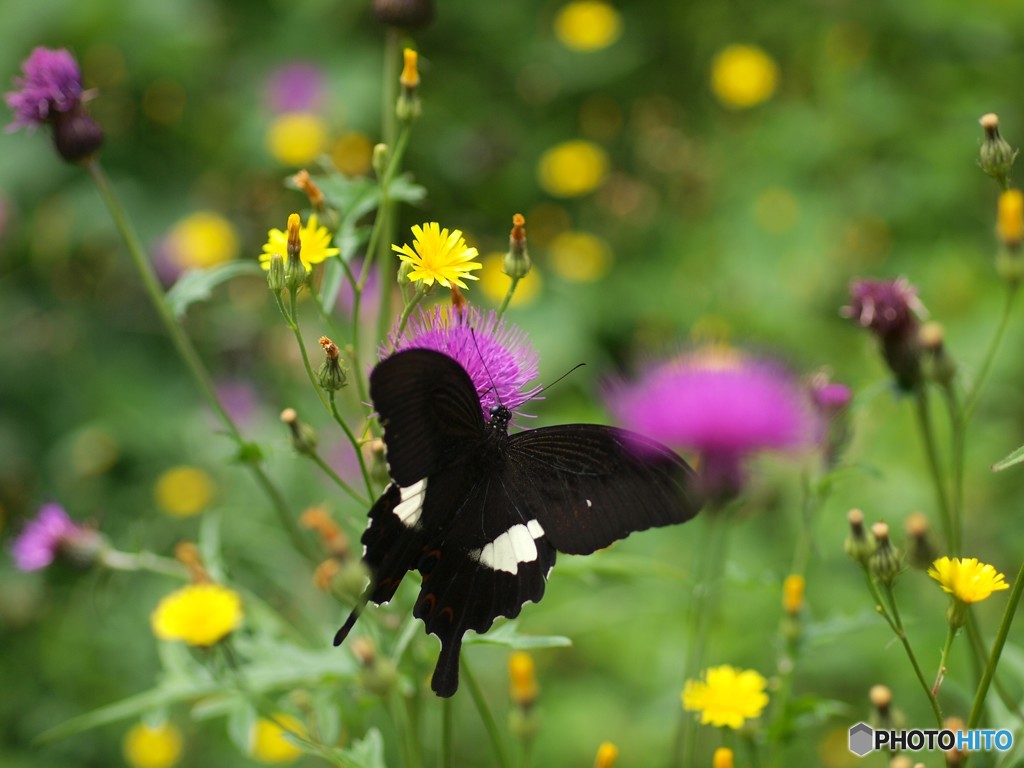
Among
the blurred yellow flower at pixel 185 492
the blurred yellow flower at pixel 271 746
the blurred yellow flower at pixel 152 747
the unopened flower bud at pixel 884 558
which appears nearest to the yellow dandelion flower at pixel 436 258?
the unopened flower bud at pixel 884 558

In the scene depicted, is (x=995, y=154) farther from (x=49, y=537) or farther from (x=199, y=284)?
(x=49, y=537)

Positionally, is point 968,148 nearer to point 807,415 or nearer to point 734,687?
point 807,415

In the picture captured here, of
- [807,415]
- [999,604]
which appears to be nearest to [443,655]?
[807,415]

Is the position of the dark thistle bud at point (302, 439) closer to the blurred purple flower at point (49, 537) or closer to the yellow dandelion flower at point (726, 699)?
the yellow dandelion flower at point (726, 699)

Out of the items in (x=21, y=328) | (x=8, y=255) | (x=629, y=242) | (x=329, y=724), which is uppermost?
(x=629, y=242)

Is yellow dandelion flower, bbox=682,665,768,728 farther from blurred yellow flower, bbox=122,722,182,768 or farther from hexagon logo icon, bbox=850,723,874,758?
blurred yellow flower, bbox=122,722,182,768
